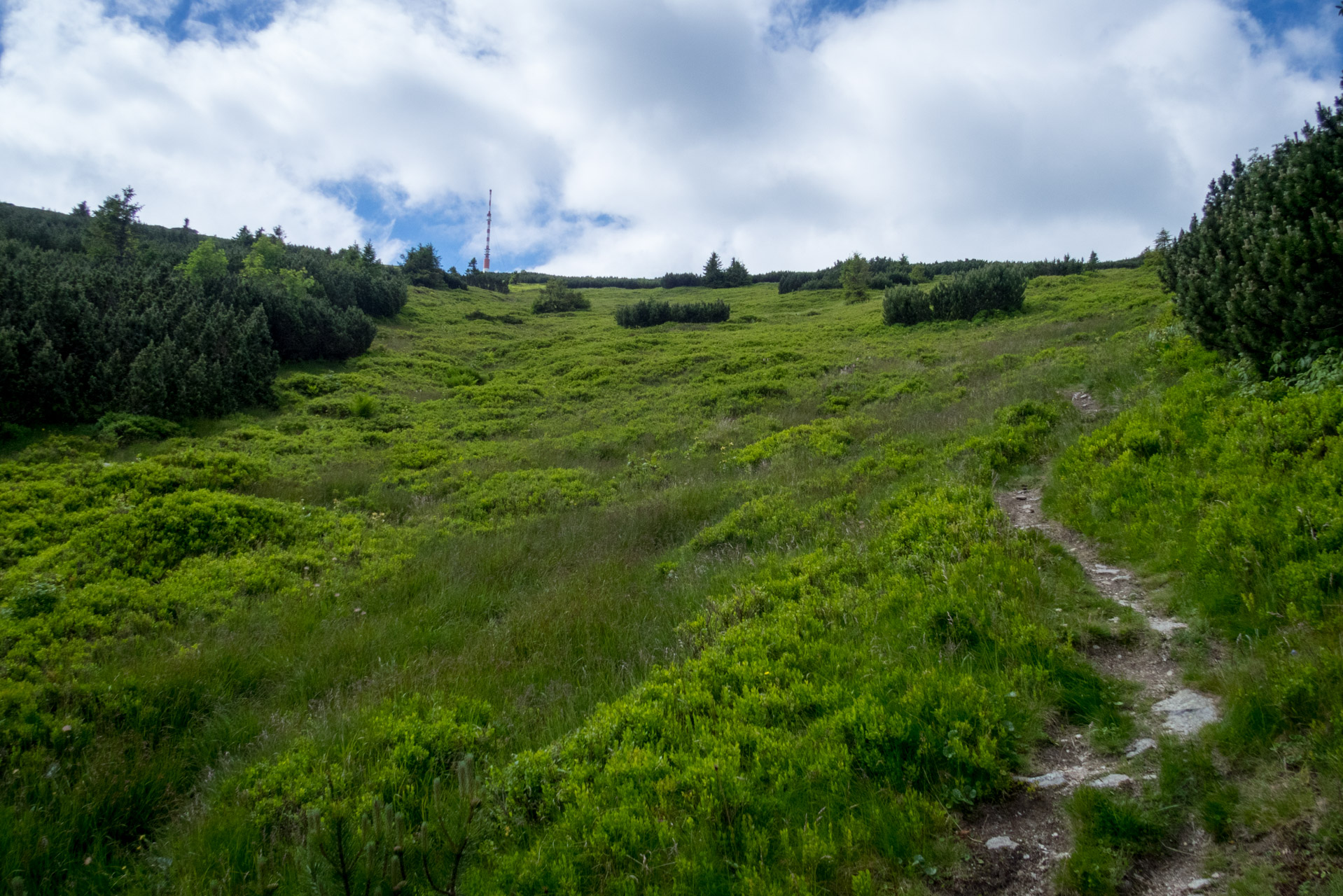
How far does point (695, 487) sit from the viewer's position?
1180 cm

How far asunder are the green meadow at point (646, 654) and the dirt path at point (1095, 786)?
10 centimetres

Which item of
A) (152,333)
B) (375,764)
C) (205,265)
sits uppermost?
(205,265)

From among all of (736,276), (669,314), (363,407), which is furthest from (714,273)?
(363,407)

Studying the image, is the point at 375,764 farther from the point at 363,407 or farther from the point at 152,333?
the point at 152,333

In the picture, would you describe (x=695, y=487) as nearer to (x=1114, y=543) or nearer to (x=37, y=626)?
(x=1114, y=543)

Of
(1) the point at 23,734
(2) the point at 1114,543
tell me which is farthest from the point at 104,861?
(2) the point at 1114,543

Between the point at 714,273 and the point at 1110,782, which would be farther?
the point at 714,273

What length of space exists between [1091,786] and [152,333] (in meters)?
26.7

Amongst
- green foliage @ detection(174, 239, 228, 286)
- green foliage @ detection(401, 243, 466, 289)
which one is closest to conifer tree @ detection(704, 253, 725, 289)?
green foliage @ detection(401, 243, 466, 289)

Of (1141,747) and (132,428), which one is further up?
(132,428)

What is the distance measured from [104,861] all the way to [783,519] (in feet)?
24.9

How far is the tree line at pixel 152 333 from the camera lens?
1560cm

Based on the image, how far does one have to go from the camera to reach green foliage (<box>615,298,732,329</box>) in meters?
49.4

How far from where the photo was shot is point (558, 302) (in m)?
62.5
